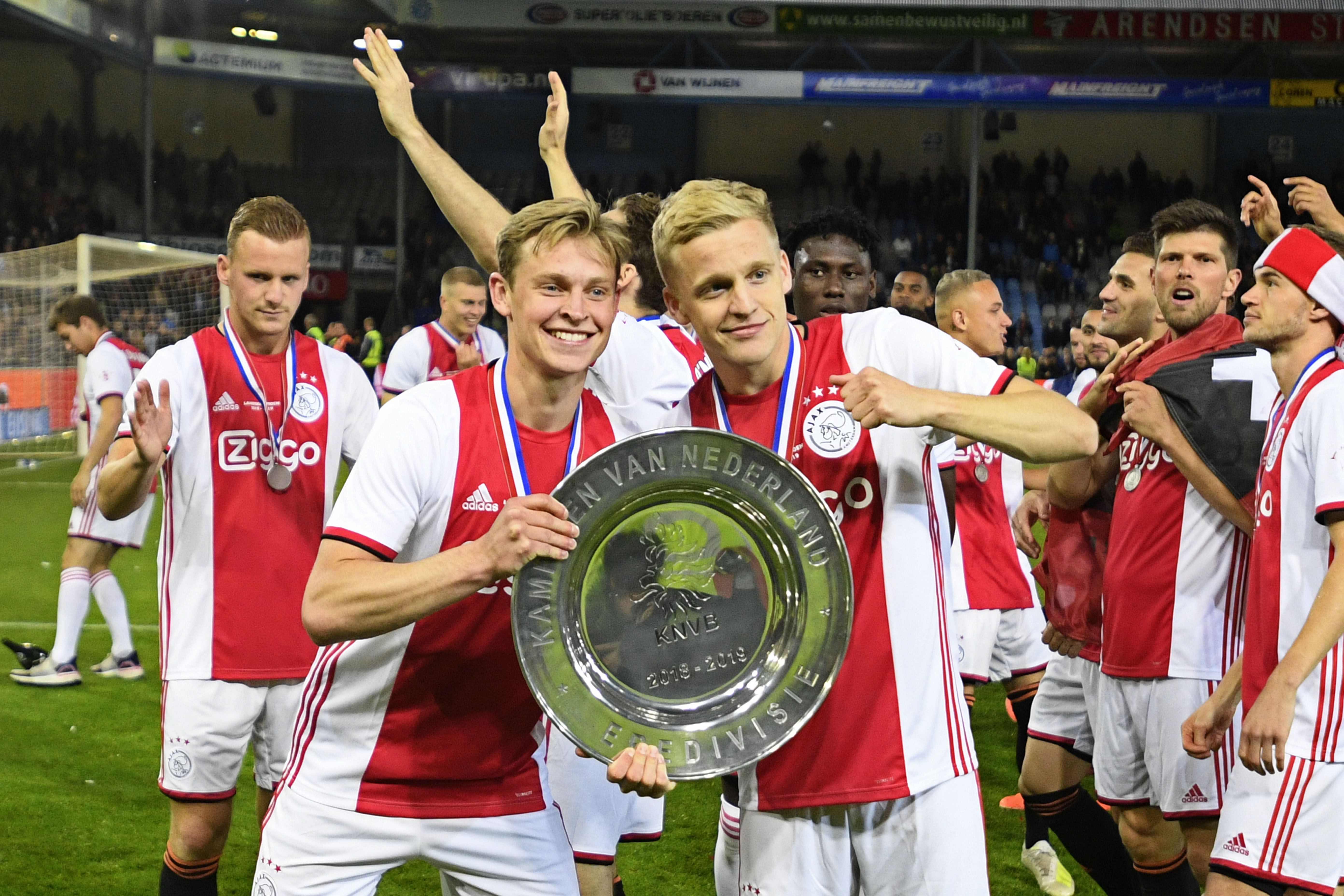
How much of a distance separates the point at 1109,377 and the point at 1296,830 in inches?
54.5

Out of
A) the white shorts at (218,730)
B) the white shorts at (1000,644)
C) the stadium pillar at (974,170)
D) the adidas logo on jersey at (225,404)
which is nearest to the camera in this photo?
the white shorts at (218,730)

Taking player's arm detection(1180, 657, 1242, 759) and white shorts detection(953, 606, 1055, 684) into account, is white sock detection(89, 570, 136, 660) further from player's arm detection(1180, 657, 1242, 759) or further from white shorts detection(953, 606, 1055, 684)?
player's arm detection(1180, 657, 1242, 759)

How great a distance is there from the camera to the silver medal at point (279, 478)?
383cm

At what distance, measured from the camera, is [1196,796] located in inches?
142

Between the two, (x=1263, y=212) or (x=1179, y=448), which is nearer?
(x=1179, y=448)

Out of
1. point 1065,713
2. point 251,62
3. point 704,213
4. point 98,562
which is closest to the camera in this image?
point 704,213

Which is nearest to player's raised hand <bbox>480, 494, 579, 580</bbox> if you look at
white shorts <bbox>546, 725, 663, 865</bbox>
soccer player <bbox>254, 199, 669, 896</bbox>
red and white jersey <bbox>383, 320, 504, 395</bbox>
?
soccer player <bbox>254, 199, 669, 896</bbox>

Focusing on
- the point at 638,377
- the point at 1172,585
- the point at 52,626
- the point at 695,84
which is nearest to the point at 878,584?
the point at 638,377

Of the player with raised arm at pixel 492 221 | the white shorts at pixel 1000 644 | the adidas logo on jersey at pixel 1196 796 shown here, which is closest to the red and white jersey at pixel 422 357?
the white shorts at pixel 1000 644

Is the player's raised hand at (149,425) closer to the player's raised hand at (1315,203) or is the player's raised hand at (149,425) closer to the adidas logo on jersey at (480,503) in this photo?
the adidas logo on jersey at (480,503)

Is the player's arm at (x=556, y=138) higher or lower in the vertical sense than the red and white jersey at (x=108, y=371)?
higher

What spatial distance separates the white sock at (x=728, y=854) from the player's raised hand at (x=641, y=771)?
151 cm

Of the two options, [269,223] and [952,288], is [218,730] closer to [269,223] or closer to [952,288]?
[269,223]

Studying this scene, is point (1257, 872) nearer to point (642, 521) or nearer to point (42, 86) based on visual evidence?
point (642, 521)
